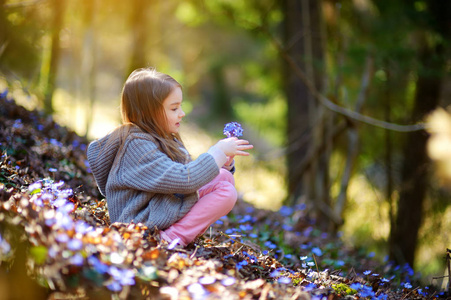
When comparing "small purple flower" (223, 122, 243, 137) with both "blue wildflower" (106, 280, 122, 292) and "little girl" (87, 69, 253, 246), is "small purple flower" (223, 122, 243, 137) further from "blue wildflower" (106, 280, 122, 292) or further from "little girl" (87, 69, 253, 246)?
"blue wildflower" (106, 280, 122, 292)

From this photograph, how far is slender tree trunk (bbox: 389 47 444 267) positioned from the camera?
5629 mm

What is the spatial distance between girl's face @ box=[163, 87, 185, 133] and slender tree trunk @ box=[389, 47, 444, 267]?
4.24m

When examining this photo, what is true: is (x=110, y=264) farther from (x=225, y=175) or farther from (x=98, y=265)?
(x=225, y=175)

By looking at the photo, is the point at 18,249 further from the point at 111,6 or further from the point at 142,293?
the point at 111,6

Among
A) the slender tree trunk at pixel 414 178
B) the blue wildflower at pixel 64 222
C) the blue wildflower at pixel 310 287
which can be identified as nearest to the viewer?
the blue wildflower at pixel 64 222

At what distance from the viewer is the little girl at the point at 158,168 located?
213 cm

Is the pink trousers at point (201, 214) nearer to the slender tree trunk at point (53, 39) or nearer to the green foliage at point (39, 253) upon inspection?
the green foliage at point (39, 253)

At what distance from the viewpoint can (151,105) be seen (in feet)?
7.50

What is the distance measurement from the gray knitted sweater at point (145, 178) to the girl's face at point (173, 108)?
17 centimetres

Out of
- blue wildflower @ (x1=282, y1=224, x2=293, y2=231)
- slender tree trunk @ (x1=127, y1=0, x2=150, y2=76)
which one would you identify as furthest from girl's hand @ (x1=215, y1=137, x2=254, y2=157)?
slender tree trunk @ (x1=127, y1=0, x2=150, y2=76)

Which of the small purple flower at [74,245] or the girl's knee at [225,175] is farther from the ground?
the girl's knee at [225,175]

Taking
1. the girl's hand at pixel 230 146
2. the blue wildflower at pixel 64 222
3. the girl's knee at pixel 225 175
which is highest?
the girl's hand at pixel 230 146

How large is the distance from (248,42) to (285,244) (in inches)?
391

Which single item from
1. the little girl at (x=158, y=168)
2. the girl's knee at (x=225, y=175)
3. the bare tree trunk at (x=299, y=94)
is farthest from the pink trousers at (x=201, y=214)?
the bare tree trunk at (x=299, y=94)
